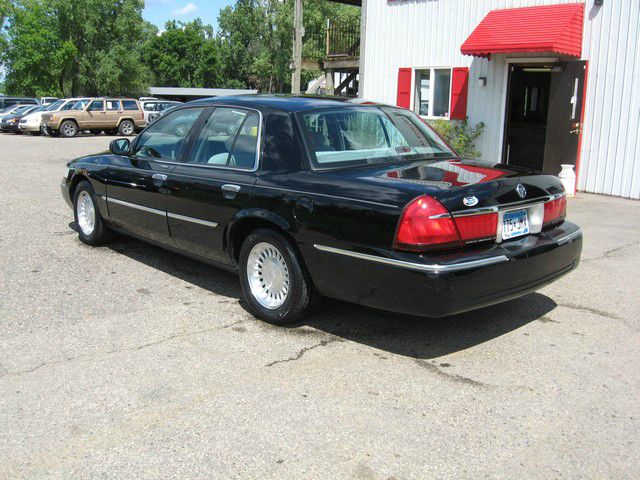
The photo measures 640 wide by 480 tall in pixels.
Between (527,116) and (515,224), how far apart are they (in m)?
10.4

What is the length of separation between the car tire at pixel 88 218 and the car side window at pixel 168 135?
1.03 metres

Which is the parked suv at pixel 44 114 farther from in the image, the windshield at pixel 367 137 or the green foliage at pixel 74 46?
the green foliage at pixel 74 46

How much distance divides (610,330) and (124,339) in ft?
11.4

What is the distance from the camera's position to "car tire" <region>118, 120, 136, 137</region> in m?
29.2

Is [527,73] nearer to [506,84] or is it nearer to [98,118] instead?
[506,84]

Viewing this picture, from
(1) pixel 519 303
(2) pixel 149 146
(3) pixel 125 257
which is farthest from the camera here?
(3) pixel 125 257

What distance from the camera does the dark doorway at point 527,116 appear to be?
13.3 meters

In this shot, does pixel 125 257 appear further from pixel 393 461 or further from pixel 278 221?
pixel 393 461

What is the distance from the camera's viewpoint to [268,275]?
485cm

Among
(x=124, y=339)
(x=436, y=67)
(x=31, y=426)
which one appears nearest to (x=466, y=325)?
(x=124, y=339)

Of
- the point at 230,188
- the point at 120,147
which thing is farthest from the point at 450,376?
the point at 120,147

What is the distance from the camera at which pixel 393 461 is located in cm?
307

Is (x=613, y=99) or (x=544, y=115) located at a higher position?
(x=613, y=99)

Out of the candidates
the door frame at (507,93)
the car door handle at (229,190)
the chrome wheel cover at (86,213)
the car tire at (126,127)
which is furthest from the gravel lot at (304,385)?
the car tire at (126,127)
